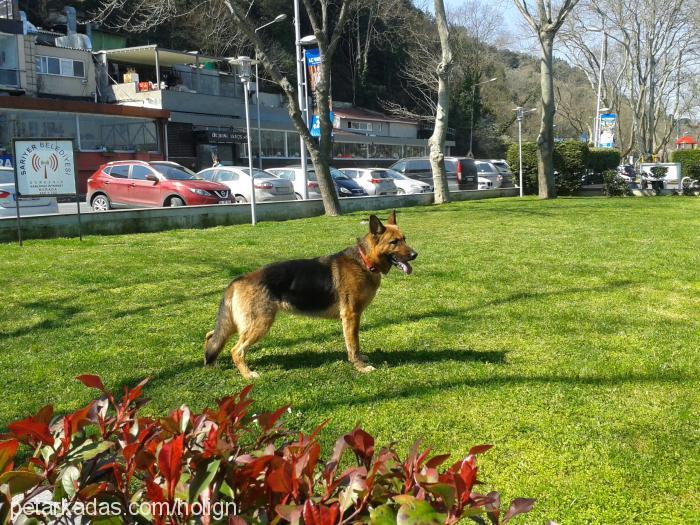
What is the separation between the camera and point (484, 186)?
121 feet

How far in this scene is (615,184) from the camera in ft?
94.9

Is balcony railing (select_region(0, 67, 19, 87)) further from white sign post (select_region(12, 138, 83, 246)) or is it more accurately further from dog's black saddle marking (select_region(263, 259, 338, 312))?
dog's black saddle marking (select_region(263, 259, 338, 312))

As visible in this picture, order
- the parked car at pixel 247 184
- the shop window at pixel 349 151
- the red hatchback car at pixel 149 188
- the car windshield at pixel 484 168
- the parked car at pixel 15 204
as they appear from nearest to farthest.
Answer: the parked car at pixel 15 204 → the red hatchback car at pixel 149 188 → the parked car at pixel 247 184 → the car windshield at pixel 484 168 → the shop window at pixel 349 151

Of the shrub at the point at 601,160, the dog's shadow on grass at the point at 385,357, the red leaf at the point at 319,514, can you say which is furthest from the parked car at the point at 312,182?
the red leaf at the point at 319,514

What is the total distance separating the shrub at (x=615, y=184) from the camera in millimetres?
28875

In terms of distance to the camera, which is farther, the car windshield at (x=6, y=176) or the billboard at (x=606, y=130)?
the billboard at (x=606, y=130)

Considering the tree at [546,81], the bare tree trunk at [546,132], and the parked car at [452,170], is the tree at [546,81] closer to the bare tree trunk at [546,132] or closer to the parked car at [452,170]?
the bare tree trunk at [546,132]

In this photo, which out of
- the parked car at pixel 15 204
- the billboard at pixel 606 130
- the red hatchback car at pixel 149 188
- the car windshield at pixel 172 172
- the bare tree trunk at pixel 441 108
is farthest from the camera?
the billboard at pixel 606 130

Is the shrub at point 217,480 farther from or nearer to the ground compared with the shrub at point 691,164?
nearer to the ground

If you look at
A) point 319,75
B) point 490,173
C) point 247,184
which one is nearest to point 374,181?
point 247,184

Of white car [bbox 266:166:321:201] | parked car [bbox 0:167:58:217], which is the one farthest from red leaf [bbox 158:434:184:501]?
white car [bbox 266:166:321:201]

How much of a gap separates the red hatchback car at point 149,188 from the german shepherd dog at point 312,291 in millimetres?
15029

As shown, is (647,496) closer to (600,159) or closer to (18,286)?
(18,286)

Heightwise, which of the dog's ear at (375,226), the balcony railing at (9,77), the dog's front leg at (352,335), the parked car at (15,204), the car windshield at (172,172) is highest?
the balcony railing at (9,77)
